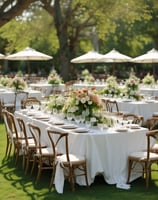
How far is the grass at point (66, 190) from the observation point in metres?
6.61

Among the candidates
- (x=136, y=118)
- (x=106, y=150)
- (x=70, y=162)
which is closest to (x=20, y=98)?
(x=136, y=118)

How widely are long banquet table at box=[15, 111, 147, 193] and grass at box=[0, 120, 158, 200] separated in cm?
16

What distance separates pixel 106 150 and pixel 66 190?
92 cm

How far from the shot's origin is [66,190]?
6.94 m

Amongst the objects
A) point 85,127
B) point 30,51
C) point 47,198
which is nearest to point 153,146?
point 85,127

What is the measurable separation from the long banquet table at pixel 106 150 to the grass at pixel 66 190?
0.54ft

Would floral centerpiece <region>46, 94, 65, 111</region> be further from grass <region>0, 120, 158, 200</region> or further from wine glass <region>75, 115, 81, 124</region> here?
grass <region>0, 120, 158, 200</region>

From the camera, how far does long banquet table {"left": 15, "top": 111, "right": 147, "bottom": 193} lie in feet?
22.9

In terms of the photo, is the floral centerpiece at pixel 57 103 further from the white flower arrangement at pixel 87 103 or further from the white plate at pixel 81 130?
the white plate at pixel 81 130

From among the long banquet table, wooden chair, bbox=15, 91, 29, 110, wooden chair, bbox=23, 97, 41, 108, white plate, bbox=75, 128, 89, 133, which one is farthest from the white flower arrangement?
wooden chair, bbox=15, 91, 29, 110

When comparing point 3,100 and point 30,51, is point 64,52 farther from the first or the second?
point 3,100

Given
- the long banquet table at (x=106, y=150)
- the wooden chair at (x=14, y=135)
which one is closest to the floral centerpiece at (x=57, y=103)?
the wooden chair at (x=14, y=135)

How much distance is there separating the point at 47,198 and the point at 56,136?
146 centimetres

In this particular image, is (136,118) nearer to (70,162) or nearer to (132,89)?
(70,162)
